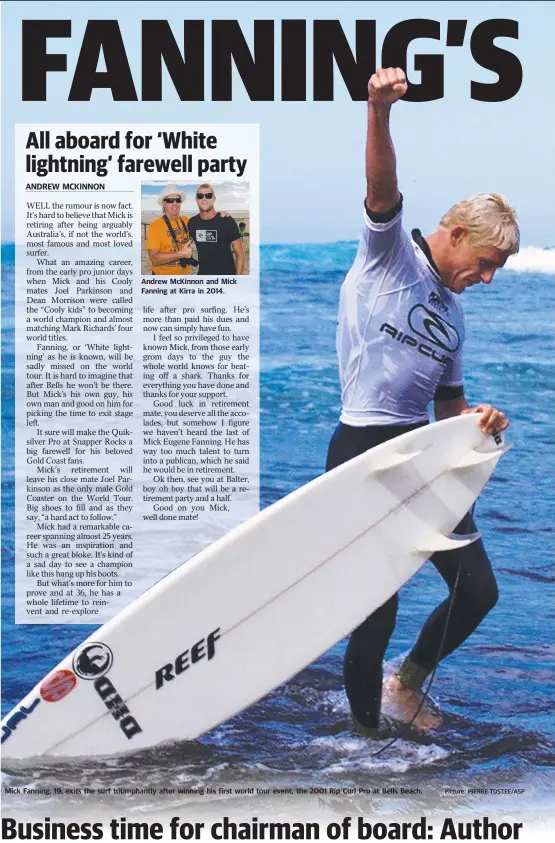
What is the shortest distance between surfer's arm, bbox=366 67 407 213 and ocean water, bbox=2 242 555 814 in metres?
0.70

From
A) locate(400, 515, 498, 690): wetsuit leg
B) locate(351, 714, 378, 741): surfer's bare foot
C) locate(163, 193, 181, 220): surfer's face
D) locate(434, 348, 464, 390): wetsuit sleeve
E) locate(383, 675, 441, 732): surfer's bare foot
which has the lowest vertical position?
locate(351, 714, 378, 741): surfer's bare foot

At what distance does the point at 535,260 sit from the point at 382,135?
4.23 feet

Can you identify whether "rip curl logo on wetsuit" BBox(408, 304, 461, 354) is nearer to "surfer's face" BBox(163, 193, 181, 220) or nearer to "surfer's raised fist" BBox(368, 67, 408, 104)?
"surfer's raised fist" BBox(368, 67, 408, 104)

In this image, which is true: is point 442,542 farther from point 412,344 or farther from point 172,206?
point 172,206

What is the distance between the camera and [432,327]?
412 cm

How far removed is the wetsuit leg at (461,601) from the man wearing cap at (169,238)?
137 cm

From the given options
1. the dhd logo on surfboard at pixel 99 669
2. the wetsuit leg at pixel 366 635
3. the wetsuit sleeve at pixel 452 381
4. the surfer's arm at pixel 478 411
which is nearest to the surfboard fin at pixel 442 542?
the wetsuit leg at pixel 366 635

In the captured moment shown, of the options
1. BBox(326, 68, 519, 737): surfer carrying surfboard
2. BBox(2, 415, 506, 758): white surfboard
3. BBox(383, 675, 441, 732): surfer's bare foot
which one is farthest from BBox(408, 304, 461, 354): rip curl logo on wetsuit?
BBox(383, 675, 441, 732): surfer's bare foot

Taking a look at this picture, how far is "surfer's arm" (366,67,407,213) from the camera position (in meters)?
3.69

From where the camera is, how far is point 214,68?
458cm

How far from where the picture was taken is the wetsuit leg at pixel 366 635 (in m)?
4.18

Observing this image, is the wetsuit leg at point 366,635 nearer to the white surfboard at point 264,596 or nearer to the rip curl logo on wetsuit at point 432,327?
the white surfboard at point 264,596

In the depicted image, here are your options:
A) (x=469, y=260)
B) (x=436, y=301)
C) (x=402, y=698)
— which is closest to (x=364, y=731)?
(x=402, y=698)

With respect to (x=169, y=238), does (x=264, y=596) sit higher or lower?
lower
